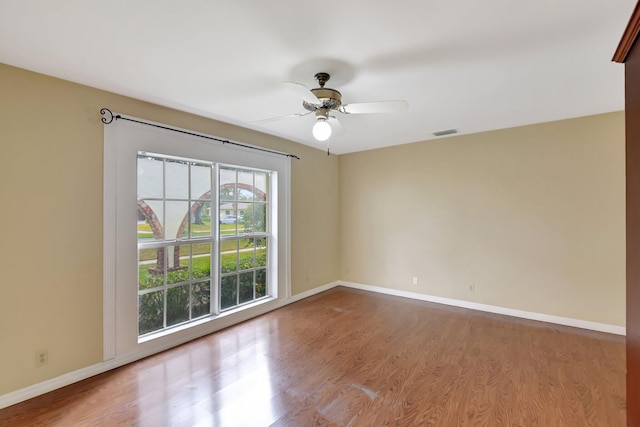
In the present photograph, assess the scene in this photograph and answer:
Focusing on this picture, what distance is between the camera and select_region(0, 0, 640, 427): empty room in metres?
1.77

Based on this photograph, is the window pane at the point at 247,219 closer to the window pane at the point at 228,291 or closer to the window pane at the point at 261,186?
the window pane at the point at 261,186

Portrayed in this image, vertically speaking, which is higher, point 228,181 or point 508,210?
point 228,181

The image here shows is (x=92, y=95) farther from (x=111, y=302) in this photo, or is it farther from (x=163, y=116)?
(x=111, y=302)

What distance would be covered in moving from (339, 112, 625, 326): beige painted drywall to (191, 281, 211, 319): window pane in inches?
109

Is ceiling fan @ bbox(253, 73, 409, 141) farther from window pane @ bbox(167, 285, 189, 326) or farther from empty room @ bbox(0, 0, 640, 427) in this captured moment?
window pane @ bbox(167, 285, 189, 326)

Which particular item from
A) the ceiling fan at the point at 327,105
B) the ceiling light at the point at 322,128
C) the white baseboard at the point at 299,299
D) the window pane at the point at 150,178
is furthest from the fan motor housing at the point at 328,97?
the white baseboard at the point at 299,299

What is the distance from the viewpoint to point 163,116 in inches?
117

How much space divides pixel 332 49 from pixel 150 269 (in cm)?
275

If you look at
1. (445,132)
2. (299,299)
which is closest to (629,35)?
(445,132)

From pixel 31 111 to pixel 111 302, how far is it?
1689 mm

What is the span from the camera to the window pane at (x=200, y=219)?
3.31 meters

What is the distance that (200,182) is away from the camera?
3365mm

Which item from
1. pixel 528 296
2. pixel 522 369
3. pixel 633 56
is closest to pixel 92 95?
pixel 633 56

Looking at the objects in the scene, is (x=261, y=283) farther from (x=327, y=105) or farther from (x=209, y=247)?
(x=327, y=105)
